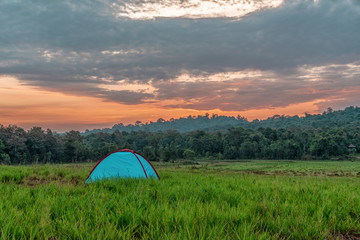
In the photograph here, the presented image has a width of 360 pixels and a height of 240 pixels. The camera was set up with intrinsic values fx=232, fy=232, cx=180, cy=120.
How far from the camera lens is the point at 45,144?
10275 centimetres

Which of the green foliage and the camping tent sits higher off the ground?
the camping tent

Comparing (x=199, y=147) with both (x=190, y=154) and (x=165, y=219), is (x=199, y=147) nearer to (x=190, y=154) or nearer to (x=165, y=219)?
(x=190, y=154)

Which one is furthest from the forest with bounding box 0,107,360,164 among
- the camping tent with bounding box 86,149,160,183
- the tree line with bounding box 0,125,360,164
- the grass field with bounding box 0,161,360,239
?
the grass field with bounding box 0,161,360,239

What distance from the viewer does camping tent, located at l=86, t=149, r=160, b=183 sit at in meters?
9.83

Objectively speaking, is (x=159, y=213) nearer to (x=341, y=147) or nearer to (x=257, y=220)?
(x=257, y=220)

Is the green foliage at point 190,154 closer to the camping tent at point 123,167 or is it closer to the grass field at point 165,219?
the camping tent at point 123,167

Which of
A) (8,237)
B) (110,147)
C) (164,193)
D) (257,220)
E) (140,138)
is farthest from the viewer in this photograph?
(140,138)

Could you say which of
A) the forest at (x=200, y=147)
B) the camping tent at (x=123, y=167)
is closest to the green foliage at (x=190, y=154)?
the forest at (x=200, y=147)

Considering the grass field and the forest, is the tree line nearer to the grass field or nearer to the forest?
the forest

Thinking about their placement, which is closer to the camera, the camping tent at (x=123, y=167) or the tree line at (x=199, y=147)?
the camping tent at (x=123, y=167)

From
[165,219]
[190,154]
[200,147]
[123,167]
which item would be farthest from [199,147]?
[165,219]

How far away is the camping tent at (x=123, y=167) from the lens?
983 centimetres

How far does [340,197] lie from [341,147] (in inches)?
5178

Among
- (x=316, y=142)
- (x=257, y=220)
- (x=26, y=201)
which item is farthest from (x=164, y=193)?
(x=316, y=142)
